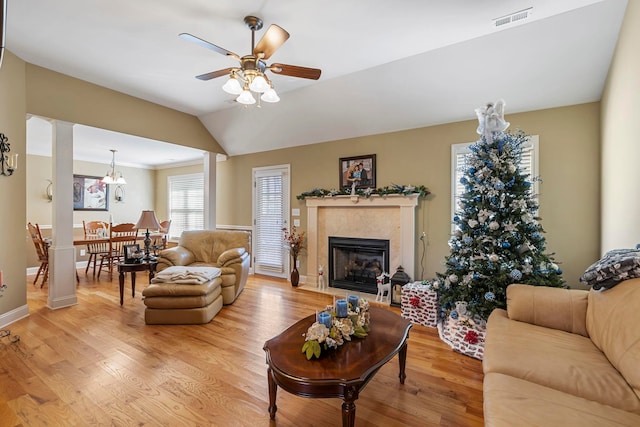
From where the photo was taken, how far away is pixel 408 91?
355 cm

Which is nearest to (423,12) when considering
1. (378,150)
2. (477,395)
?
(378,150)

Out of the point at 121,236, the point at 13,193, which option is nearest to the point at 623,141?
the point at 13,193

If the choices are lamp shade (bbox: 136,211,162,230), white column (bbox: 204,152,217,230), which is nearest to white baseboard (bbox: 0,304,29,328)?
lamp shade (bbox: 136,211,162,230)

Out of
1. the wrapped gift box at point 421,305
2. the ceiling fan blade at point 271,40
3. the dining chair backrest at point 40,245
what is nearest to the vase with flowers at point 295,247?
the wrapped gift box at point 421,305

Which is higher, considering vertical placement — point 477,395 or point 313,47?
point 313,47

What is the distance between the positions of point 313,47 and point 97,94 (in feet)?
10.5

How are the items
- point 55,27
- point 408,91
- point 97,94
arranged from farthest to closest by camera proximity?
point 97,94, point 408,91, point 55,27

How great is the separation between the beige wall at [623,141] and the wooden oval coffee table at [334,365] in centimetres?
183

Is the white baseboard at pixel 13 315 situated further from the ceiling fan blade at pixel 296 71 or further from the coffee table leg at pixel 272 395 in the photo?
the ceiling fan blade at pixel 296 71

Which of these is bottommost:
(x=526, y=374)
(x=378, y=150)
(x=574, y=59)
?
(x=526, y=374)

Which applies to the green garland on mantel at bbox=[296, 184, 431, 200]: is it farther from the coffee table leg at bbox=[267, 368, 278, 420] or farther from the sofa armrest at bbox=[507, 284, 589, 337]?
the coffee table leg at bbox=[267, 368, 278, 420]

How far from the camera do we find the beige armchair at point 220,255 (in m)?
3.86

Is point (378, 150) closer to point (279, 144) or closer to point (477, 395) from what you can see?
point (279, 144)

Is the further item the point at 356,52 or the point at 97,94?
the point at 97,94
